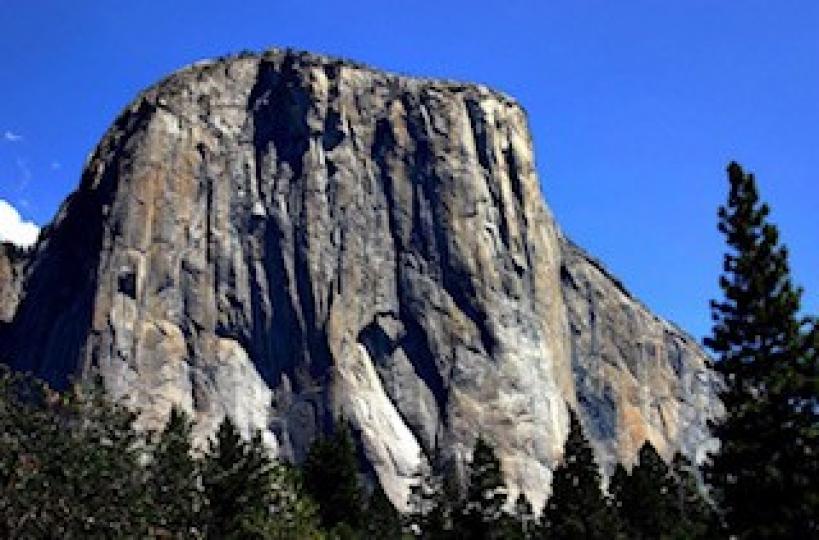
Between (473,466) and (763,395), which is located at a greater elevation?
(473,466)

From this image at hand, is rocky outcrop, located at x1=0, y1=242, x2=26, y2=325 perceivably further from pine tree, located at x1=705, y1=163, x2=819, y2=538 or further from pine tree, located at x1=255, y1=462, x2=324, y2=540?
pine tree, located at x1=705, y1=163, x2=819, y2=538

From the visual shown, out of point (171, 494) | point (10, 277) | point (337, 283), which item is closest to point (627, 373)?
point (337, 283)

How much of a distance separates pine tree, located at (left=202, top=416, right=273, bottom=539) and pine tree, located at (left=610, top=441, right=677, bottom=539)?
2242cm

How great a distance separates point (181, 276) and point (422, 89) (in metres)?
44.9

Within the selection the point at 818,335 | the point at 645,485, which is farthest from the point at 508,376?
the point at 818,335

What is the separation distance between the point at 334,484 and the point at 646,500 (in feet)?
70.6

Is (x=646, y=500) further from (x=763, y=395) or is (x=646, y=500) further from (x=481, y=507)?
(x=763, y=395)

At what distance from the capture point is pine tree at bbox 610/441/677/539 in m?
70.2

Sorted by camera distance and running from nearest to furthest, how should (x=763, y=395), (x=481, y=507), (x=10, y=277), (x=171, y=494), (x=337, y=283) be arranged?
1. (x=763, y=395)
2. (x=171, y=494)
3. (x=481, y=507)
4. (x=337, y=283)
5. (x=10, y=277)

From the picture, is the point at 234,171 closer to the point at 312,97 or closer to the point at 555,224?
the point at 312,97

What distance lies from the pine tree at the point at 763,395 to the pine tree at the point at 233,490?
28338 mm

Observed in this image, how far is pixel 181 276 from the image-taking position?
486 ft

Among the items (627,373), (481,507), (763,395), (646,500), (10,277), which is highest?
(10,277)

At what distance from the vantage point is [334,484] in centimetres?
7906
